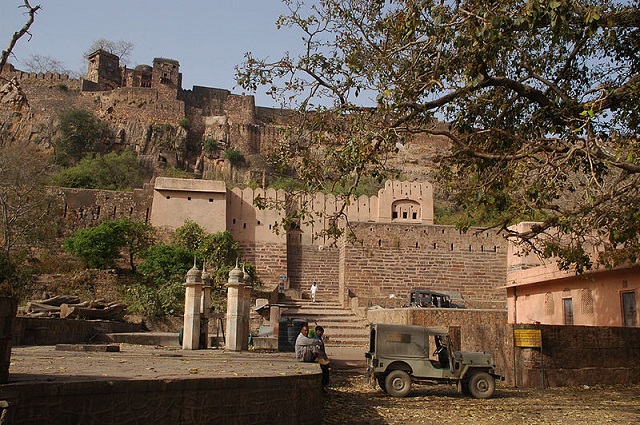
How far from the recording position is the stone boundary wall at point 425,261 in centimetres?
2562

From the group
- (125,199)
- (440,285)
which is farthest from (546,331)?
(125,199)

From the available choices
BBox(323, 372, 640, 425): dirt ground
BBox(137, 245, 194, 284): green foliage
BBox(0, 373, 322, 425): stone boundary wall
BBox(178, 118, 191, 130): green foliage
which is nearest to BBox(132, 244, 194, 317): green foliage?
BBox(137, 245, 194, 284): green foliage

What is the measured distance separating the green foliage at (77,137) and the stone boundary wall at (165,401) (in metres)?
40.0

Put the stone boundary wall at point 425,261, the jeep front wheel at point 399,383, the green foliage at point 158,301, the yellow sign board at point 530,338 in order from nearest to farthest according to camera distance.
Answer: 1. the jeep front wheel at point 399,383
2. the yellow sign board at point 530,338
3. the green foliage at point 158,301
4. the stone boundary wall at point 425,261

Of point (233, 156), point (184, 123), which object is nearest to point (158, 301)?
point (233, 156)

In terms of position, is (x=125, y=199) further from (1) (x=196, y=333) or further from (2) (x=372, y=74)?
(2) (x=372, y=74)

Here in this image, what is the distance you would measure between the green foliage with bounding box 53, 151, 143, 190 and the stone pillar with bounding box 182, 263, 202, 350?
27.1 m

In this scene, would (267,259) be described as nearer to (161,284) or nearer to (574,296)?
(161,284)

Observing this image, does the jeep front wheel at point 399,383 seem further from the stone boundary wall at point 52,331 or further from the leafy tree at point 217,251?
the leafy tree at point 217,251

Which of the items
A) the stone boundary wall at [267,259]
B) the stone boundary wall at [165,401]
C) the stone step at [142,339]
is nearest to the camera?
the stone boundary wall at [165,401]

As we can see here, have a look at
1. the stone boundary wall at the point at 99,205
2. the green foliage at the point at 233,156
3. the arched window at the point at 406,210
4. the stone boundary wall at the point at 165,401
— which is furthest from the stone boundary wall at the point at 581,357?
the green foliage at the point at 233,156

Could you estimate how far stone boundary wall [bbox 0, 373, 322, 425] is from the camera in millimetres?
3801

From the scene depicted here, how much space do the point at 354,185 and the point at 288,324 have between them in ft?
17.1

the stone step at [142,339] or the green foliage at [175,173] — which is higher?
the green foliage at [175,173]
